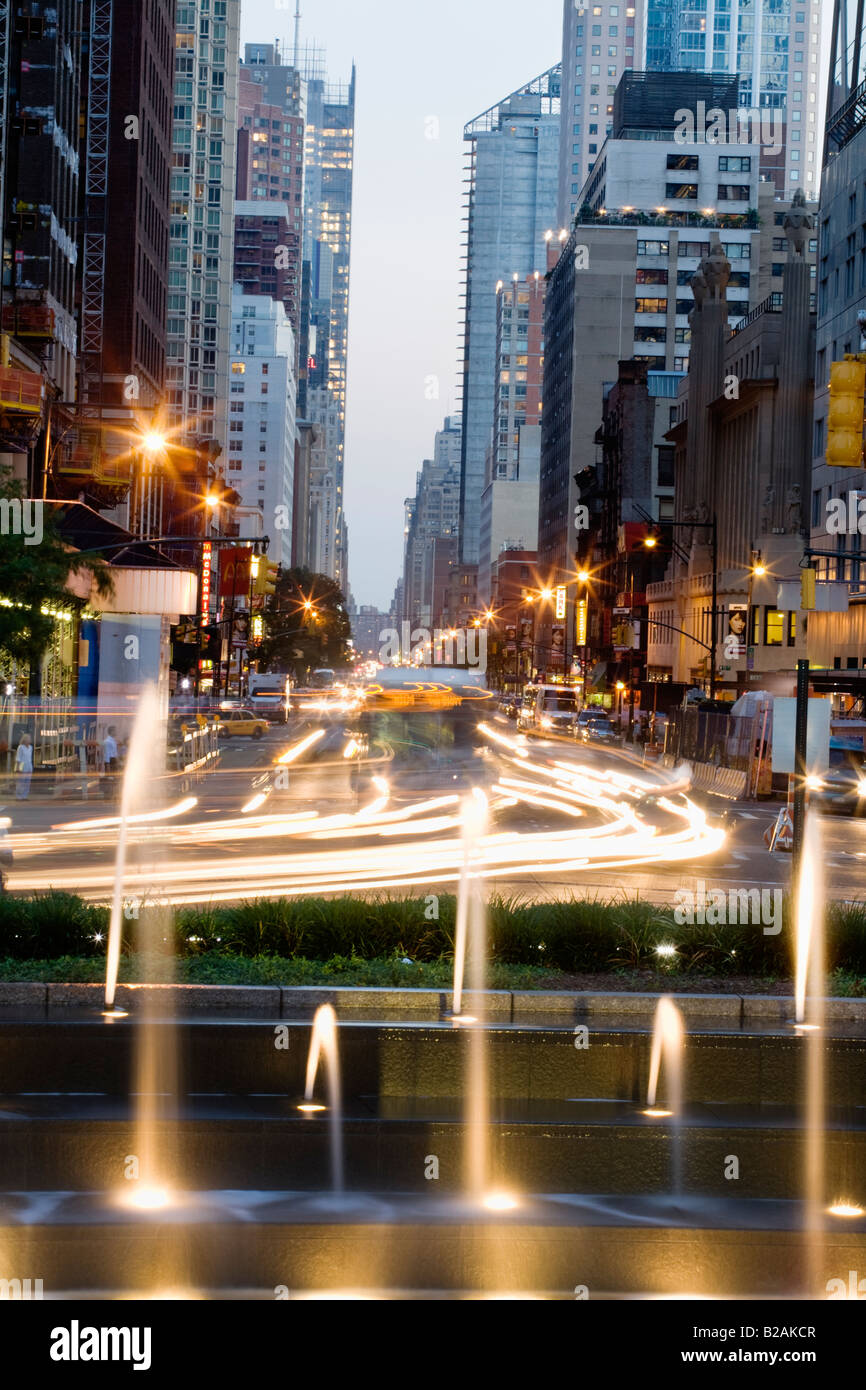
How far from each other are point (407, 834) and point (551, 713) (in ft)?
178

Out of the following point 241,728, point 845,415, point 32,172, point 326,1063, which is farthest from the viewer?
point 241,728

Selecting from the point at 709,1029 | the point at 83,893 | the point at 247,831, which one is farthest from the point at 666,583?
the point at 709,1029

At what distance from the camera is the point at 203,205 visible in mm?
157875

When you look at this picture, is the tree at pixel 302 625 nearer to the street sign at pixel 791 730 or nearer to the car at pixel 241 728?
the car at pixel 241 728

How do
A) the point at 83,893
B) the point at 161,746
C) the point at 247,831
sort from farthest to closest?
the point at 161,746 < the point at 247,831 < the point at 83,893

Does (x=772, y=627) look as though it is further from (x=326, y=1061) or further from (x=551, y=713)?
(x=326, y=1061)

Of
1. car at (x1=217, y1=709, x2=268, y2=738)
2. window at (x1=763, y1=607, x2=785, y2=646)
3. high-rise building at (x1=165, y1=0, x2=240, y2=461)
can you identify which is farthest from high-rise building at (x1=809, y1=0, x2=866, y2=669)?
high-rise building at (x1=165, y1=0, x2=240, y2=461)

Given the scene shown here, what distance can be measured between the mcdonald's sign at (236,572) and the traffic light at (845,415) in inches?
3741

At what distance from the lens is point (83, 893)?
2081 centimetres

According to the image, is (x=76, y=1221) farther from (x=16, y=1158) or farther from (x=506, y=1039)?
(x=506, y=1039)

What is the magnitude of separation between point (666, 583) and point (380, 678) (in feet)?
199

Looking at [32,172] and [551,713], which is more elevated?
[32,172]

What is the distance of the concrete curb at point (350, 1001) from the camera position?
38.2 ft

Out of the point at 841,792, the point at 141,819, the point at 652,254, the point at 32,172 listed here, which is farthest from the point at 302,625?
the point at 141,819
